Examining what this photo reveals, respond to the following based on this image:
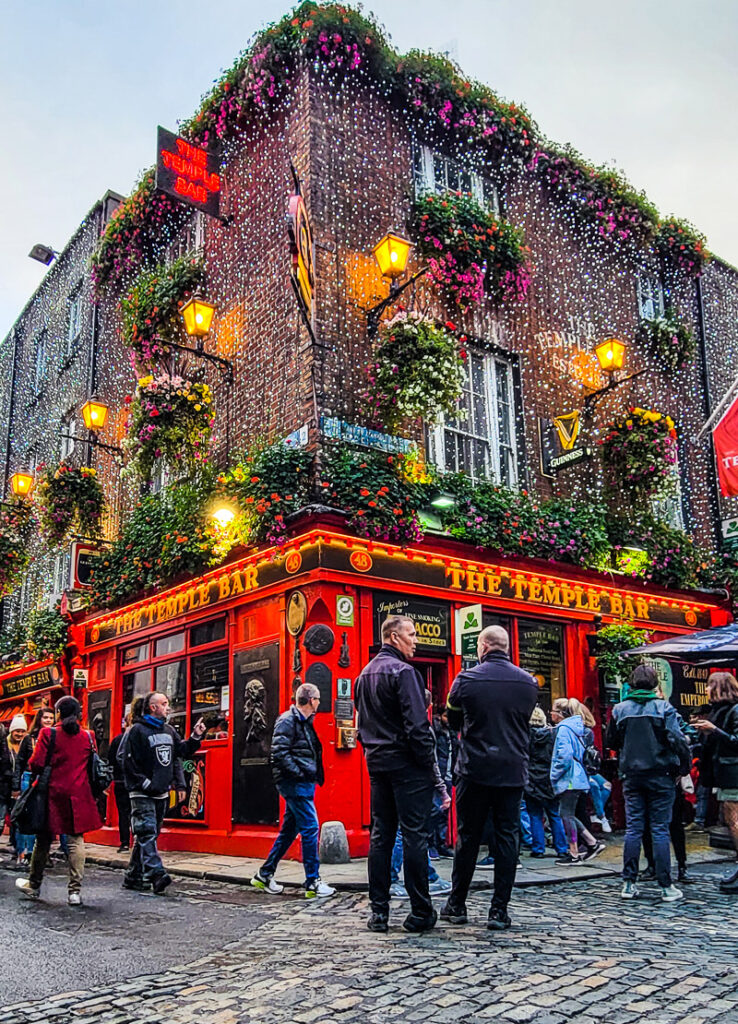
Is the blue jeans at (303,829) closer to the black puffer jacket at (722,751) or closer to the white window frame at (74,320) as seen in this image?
the black puffer jacket at (722,751)

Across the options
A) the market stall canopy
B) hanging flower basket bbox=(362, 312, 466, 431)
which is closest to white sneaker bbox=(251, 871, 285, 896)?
the market stall canopy

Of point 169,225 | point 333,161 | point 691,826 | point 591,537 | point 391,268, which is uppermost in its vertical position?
point 169,225

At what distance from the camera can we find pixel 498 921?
5.63 m

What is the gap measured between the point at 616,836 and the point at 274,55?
12157mm

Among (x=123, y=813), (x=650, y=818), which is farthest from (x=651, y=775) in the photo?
(x=123, y=813)

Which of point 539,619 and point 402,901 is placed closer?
point 402,901

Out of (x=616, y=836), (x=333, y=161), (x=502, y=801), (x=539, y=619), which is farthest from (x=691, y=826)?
(x=333, y=161)

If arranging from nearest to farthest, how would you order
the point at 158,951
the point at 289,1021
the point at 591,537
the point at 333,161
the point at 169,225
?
the point at 289,1021 < the point at 158,951 < the point at 333,161 < the point at 591,537 < the point at 169,225

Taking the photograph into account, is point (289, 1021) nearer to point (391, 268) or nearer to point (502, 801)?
point (502, 801)

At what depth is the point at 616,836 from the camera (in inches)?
490

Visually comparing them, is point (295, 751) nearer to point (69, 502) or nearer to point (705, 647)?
point (705, 647)

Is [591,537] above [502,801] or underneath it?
above

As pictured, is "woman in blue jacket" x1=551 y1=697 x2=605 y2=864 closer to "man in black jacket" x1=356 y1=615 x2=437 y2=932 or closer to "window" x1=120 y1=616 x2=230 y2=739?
"man in black jacket" x1=356 y1=615 x2=437 y2=932

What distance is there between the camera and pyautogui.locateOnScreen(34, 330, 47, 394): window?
944 inches
